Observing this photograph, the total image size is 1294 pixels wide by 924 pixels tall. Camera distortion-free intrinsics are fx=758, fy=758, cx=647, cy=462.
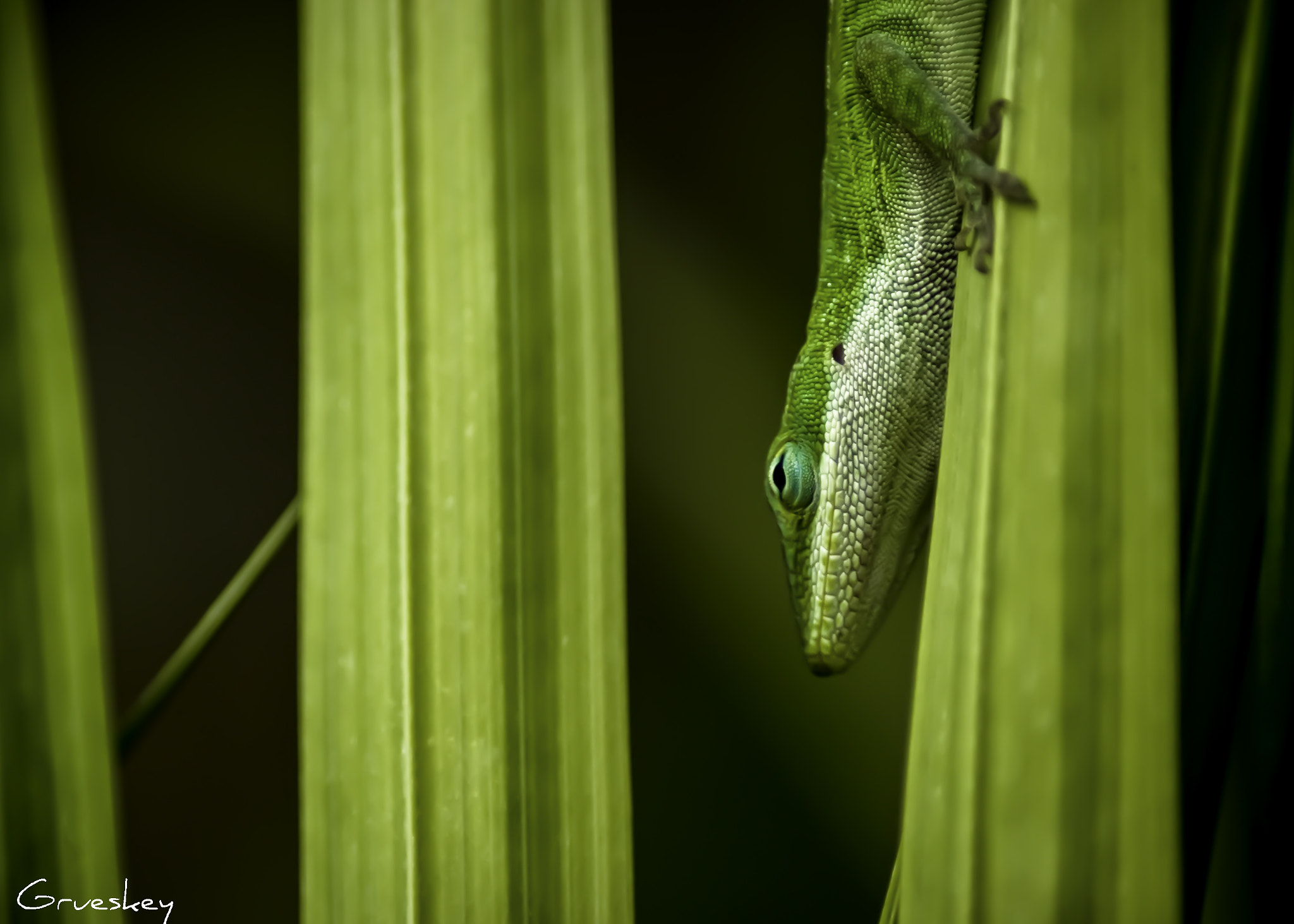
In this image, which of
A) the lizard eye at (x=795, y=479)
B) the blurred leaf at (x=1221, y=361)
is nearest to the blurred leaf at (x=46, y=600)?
the lizard eye at (x=795, y=479)

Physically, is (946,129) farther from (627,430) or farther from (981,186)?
(627,430)

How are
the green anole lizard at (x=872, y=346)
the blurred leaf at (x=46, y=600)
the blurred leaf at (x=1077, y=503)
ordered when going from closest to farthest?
the blurred leaf at (x=1077, y=503) → the blurred leaf at (x=46, y=600) → the green anole lizard at (x=872, y=346)

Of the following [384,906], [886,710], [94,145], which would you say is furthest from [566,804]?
[94,145]

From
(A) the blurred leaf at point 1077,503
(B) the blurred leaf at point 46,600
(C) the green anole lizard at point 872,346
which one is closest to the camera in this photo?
(A) the blurred leaf at point 1077,503

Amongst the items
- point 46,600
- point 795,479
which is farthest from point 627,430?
point 46,600

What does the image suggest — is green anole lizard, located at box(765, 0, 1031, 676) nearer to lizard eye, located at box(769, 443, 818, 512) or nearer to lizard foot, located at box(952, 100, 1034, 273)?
lizard eye, located at box(769, 443, 818, 512)

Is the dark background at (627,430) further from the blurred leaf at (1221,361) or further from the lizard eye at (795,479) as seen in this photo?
the blurred leaf at (1221,361)

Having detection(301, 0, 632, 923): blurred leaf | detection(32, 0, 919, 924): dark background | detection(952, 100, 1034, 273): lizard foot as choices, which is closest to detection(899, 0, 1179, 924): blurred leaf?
detection(952, 100, 1034, 273): lizard foot
